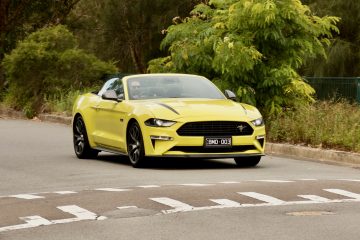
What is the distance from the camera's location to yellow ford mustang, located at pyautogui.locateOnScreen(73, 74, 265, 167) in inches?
643

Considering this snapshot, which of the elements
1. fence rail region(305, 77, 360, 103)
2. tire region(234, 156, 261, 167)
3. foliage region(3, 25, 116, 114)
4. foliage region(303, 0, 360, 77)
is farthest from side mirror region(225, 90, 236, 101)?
foliage region(303, 0, 360, 77)

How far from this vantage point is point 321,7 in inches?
1606

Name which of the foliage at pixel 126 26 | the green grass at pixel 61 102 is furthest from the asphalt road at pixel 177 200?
the foliage at pixel 126 26

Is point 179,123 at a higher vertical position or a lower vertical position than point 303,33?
lower

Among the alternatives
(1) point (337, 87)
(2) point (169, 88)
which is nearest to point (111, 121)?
(2) point (169, 88)

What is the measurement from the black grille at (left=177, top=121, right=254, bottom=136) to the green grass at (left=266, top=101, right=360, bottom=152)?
3.04 m

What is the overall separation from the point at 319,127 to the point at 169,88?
12.6ft

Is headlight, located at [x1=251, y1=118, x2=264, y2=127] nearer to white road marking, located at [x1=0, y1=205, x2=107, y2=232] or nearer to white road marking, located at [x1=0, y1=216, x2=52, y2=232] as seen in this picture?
white road marking, located at [x1=0, y1=205, x2=107, y2=232]

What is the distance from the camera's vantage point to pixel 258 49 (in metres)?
22.8

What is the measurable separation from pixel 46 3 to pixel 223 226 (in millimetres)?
35661

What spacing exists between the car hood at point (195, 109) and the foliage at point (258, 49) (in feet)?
15.7

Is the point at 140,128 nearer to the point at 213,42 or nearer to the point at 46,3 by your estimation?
the point at 213,42

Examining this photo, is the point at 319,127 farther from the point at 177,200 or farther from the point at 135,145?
the point at 177,200

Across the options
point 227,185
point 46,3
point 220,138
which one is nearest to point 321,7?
point 46,3
